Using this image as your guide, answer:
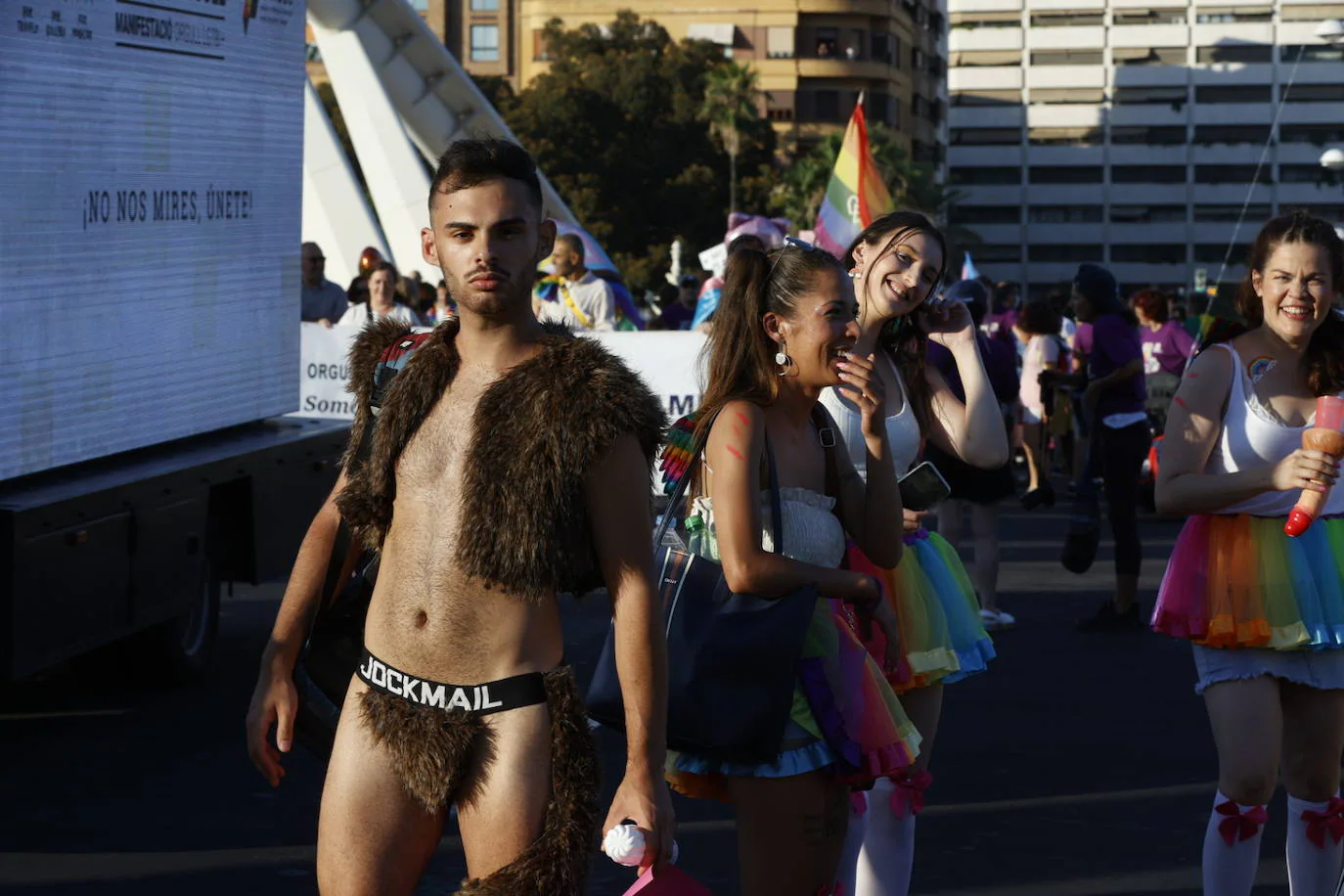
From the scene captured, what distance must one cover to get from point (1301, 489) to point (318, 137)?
2796 cm

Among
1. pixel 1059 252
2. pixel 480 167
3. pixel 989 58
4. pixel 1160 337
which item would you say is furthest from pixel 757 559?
pixel 1059 252

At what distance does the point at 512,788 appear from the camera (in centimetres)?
379

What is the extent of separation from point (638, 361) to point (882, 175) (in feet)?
225

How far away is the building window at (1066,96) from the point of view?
522 ft

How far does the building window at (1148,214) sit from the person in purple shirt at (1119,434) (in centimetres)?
15053

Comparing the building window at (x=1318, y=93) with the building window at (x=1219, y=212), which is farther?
the building window at (x=1318, y=93)

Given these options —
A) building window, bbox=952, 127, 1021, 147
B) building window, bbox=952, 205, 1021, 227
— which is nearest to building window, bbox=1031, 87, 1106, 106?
building window, bbox=952, 127, 1021, 147

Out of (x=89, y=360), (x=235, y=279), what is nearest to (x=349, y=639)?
(x=89, y=360)

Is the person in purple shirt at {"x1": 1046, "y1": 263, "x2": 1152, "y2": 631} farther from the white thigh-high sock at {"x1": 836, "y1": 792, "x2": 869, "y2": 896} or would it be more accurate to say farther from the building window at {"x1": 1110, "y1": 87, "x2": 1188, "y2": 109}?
the building window at {"x1": 1110, "y1": 87, "x2": 1188, "y2": 109}

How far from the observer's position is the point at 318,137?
3219 cm

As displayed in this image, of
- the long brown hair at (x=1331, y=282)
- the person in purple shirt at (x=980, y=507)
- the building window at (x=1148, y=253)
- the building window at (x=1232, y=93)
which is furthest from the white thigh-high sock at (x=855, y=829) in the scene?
the building window at (x=1232, y=93)

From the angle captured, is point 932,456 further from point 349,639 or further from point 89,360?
point 349,639

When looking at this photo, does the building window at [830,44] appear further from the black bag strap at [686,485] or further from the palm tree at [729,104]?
the black bag strap at [686,485]

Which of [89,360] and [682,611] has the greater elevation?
[89,360]
